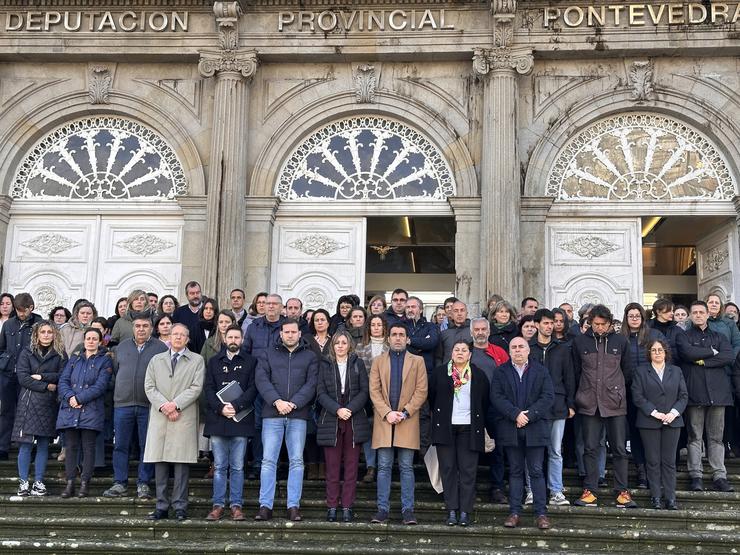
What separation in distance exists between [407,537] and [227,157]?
7.86 meters

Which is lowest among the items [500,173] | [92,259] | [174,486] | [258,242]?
[174,486]

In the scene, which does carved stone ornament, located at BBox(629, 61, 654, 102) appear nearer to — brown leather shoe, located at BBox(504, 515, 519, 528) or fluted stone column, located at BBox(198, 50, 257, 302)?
fluted stone column, located at BBox(198, 50, 257, 302)

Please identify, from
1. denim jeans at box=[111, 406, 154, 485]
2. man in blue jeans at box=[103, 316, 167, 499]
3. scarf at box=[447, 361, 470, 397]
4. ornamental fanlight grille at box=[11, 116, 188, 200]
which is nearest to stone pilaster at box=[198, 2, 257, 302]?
ornamental fanlight grille at box=[11, 116, 188, 200]

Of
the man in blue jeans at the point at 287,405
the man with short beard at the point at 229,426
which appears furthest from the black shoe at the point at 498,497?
the man with short beard at the point at 229,426

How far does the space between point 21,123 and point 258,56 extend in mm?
4327

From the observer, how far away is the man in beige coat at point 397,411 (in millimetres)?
8133

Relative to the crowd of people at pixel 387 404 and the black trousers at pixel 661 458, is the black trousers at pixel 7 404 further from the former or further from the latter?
the black trousers at pixel 661 458

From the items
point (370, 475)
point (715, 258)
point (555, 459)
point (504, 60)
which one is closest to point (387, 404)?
point (370, 475)

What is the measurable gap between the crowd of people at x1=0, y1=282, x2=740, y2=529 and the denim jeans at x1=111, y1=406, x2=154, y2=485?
2 centimetres

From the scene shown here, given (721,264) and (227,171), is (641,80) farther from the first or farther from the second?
(227,171)

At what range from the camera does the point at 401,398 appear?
8.32 metres

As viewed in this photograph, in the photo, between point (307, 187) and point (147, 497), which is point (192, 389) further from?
point (307, 187)

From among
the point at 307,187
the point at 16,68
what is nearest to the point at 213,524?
the point at 307,187

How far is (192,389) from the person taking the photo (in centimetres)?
842
